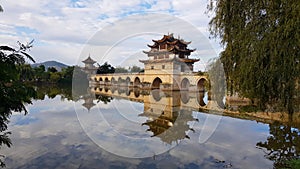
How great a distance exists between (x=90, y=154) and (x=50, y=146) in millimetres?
1229

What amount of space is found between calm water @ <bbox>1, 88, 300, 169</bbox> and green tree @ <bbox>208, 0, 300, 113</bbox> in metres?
1.38

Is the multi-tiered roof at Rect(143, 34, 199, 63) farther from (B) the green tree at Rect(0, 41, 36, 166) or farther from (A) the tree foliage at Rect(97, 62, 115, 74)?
(B) the green tree at Rect(0, 41, 36, 166)

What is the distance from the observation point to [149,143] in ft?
20.1

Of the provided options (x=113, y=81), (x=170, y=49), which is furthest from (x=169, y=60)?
(x=113, y=81)

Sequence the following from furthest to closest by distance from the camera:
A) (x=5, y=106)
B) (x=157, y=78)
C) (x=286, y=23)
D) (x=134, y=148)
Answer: (x=157, y=78)
(x=134, y=148)
(x=286, y=23)
(x=5, y=106)

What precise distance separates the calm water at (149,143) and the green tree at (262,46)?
4.53 ft

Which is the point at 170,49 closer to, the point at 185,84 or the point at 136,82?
the point at 185,84

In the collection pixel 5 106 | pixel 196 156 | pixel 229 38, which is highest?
pixel 229 38

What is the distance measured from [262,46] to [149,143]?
11.5 feet

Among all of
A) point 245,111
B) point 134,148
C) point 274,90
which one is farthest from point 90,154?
point 245,111

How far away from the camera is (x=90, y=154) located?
205 inches

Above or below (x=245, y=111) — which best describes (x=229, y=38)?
above

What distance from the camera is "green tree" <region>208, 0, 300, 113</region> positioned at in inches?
166

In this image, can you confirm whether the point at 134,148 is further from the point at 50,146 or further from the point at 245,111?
the point at 245,111
